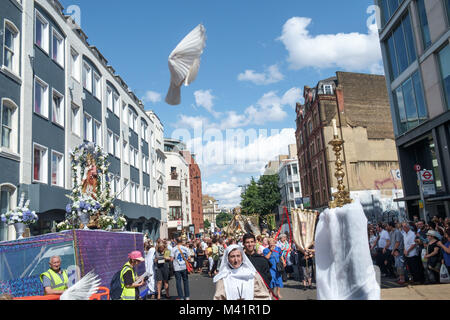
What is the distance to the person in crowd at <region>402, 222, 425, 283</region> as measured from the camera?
11336 millimetres

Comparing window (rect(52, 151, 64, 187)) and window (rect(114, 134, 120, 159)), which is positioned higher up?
window (rect(114, 134, 120, 159))

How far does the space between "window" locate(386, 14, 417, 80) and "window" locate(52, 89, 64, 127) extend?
19.5 metres

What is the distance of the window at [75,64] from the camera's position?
2225cm

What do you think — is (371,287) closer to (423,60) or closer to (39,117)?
(39,117)

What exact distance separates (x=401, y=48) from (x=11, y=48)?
21.1 meters

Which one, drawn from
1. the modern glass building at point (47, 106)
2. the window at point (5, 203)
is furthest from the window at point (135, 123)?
the window at point (5, 203)

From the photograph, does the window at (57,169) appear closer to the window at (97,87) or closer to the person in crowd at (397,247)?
the window at (97,87)

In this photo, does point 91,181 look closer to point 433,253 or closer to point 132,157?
point 433,253

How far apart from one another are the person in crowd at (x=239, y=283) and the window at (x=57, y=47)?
18.8m

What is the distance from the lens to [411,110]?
877 inches

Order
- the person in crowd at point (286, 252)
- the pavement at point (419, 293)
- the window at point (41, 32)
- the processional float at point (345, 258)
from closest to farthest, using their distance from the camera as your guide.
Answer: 1. the processional float at point (345, 258)
2. the pavement at point (419, 293)
3. the person in crowd at point (286, 252)
4. the window at point (41, 32)

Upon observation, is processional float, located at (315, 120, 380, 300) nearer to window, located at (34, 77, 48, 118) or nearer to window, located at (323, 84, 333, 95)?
window, located at (34, 77, 48, 118)

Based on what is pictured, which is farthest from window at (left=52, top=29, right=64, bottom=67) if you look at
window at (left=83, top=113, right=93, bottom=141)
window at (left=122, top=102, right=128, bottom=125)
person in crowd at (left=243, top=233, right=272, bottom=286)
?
person in crowd at (left=243, top=233, right=272, bottom=286)

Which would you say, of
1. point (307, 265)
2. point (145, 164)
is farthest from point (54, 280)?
point (145, 164)
